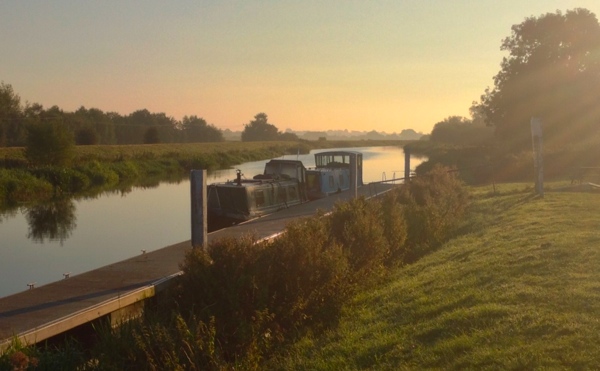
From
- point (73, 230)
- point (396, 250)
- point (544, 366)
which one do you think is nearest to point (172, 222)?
point (73, 230)

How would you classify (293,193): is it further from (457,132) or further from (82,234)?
(457,132)

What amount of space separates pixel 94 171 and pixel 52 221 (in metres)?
16.4

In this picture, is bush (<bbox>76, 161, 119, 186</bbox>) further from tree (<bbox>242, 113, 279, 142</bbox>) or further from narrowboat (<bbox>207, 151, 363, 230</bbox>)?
tree (<bbox>242, 113, 279, 142</bbox>)

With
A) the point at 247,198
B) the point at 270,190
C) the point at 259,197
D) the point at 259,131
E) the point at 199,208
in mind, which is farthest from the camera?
the point at 259,131

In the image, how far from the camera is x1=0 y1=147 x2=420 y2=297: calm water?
19.3 meters

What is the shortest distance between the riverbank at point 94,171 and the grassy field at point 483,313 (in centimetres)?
2233

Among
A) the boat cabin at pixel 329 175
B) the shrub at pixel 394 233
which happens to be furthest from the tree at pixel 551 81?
the shrub at pixel 394 233

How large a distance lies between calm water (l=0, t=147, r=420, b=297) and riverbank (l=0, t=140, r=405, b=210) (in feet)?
9.97

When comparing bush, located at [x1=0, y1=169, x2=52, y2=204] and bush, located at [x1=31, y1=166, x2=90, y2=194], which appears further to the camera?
bush, located at [x1=31, y1=166, x2=90, y2=194]

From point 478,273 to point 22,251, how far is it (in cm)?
1631

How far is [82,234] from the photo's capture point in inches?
1000

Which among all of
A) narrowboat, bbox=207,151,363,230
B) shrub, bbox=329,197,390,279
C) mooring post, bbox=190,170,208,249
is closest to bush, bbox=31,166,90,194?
narrowboat, bbox=207,151,363,230

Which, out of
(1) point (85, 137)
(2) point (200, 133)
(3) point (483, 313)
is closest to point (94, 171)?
(1) point (85, 137)

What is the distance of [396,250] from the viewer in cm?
1556
